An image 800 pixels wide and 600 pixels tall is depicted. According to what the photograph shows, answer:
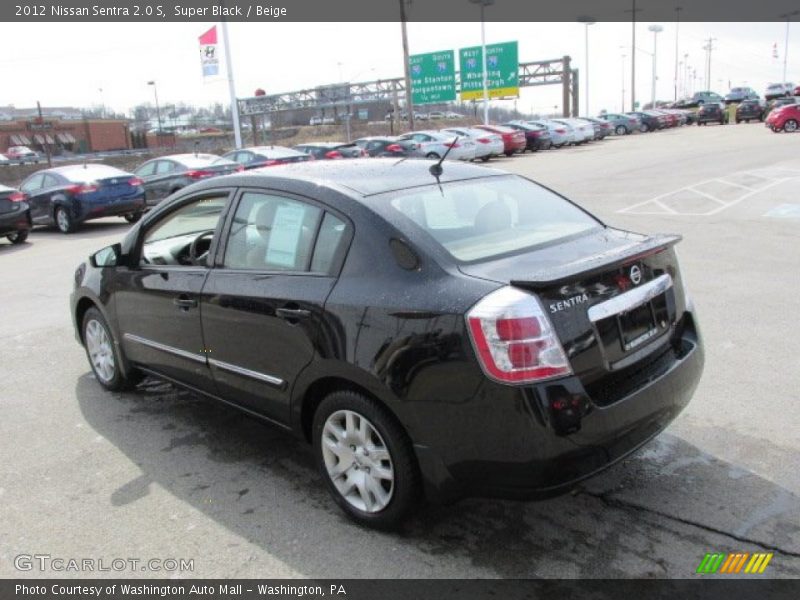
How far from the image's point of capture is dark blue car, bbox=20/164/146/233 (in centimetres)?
1543

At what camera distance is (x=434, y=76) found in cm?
4800

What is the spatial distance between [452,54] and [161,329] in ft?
151

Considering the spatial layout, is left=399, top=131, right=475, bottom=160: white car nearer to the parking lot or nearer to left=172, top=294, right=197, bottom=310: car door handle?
the parking lot

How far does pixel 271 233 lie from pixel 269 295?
0.38 meters

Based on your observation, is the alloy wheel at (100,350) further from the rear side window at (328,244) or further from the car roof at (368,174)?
the rear side window at (328,244)

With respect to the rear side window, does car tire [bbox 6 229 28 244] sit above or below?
below

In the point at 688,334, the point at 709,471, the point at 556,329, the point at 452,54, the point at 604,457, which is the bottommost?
the point at 709,471

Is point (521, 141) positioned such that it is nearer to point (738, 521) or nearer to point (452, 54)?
point (452, 54)

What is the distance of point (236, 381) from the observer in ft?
13.0

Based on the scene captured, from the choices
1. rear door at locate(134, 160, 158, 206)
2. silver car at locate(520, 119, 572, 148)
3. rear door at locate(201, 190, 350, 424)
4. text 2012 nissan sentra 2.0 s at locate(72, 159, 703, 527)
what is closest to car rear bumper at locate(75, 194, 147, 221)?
rear door at locate(134, 160, 158, 206)

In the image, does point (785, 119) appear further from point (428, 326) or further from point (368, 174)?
point (428, 326)

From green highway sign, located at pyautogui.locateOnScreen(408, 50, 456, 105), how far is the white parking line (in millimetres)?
32254

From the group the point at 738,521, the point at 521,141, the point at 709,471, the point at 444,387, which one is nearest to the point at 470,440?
the point at 444,387

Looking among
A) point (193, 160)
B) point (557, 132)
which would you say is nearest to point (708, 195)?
point (193, 160)
